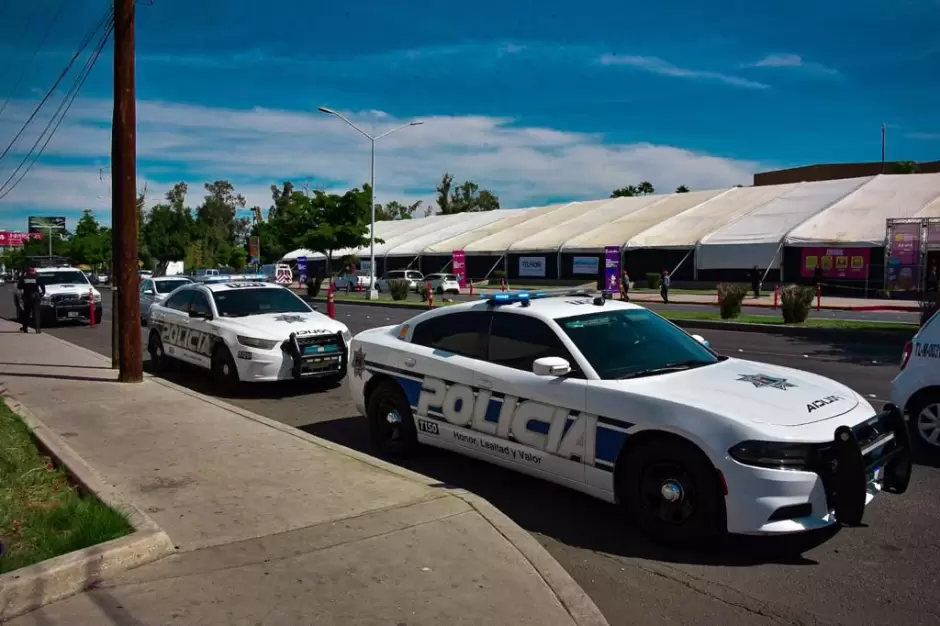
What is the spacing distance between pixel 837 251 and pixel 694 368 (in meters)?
37.3

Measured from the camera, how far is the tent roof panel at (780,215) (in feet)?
139

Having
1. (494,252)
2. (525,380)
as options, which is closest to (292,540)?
(525,380)

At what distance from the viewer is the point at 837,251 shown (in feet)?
127

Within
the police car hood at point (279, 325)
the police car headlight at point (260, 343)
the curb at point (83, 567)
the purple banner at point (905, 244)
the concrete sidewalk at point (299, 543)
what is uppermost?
the purple banner at point (905, 244)

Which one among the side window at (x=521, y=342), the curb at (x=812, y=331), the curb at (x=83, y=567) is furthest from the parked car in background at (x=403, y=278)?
the curb at (x=83, y=567)

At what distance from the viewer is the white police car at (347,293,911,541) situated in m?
4.46

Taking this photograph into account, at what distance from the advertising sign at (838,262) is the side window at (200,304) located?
3504 cm

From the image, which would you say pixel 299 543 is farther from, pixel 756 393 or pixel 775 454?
pixel 756 393

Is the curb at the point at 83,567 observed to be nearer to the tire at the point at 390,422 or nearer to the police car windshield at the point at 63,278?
the tire at the point at 390,422

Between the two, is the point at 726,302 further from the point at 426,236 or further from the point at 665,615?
the point at 426,236

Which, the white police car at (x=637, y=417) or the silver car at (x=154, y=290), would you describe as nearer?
the white police car at (x=637, y=417)

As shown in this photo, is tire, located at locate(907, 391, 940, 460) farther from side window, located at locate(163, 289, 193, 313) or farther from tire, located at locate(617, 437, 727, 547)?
side window, located at locate(163, 289, 193, 313)

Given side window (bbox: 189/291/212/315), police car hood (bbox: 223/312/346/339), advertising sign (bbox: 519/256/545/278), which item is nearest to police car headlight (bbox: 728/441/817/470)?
police car hood (bbox: 223/312/346/339)

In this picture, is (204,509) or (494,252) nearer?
(204,509)
